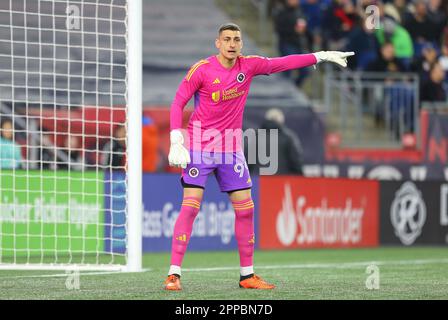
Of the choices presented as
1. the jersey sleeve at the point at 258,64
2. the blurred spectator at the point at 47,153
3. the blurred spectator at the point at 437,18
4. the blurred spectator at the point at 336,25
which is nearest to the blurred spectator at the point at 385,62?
the blurred spectator at the point at 336,25

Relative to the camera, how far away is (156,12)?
24703 millimetres

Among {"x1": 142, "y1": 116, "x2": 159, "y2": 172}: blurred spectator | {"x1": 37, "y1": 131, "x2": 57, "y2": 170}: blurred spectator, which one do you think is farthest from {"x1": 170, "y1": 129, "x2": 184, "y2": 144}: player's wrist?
{"x1": 142, "y1": 116, "x2": 159, "y2": 172}: blurred spectator

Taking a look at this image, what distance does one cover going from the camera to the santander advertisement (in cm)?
1853

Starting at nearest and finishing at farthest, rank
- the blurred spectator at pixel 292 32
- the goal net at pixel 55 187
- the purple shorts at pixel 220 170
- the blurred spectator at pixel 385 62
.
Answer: the purple shorts at pixel 220 170 → the goal net at pixel 55 187 → the blurred spectator at pixel 385 62 → the blurred spectator at pixel 292 32

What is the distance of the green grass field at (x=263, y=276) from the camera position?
30.6 ft

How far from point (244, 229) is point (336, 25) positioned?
14.7m

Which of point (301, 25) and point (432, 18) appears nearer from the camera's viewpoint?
point (301, 25)

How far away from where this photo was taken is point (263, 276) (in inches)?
454

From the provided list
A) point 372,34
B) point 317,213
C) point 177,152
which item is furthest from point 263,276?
point 372,34

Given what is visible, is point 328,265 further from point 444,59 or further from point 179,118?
point 444,59

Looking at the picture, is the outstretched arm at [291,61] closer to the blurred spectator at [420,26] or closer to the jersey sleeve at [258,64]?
the jersey sleeve at [258,64]
